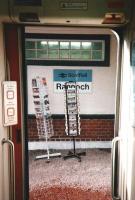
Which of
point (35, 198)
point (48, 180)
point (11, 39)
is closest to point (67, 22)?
point (11, 39)

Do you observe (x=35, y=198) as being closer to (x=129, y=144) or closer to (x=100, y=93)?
(x=129, y=144)

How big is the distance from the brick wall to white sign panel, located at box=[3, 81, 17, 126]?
3.43m

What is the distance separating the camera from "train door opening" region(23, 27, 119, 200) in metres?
5.56

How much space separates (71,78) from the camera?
18.9 ft

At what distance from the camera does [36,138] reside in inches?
230

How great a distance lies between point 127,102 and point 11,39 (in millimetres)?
1142

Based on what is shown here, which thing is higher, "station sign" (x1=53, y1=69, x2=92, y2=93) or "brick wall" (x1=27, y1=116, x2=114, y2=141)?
"station sign" (x1=53, y1=69, x2=92, y2=93)

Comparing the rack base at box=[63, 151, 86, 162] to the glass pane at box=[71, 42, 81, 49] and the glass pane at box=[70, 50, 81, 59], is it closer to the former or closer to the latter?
the glass pane at box=[70, 50, 81, 59]

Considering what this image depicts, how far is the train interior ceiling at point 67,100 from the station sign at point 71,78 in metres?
0.02

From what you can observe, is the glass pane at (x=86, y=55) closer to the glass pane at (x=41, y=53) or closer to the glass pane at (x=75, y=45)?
the glass pane at (x=75, y=45)

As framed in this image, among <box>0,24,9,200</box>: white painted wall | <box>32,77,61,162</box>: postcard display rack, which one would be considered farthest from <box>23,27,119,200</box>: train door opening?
<box>0,24,9,200</box>: white painted wall

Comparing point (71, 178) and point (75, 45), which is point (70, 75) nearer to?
point (75, 45)

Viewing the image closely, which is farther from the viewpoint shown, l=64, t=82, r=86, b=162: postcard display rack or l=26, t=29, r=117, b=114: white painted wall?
l=26, t=29, r=117, b=114: white painted wall

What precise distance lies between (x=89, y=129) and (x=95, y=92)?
31.3 inches
